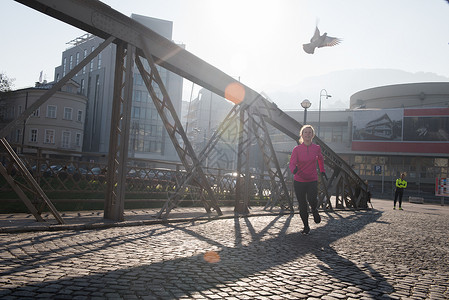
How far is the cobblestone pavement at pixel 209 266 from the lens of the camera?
286cm

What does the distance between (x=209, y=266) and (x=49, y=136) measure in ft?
156

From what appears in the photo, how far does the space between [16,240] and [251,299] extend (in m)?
3.00

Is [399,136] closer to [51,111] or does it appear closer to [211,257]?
[51,111]

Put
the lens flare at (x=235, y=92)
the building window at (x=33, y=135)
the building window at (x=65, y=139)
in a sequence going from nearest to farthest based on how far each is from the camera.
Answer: the lens flare at (x=235, y=92), the building window at (x=33, y=135), the building window at (x=65, y=139)

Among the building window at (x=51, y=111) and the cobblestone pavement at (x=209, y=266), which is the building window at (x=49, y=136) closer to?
the building window at (x=51, y=111)

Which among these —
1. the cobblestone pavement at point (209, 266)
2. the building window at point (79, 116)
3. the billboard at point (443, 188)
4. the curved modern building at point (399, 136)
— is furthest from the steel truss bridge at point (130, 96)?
the building window at point (79, 116)

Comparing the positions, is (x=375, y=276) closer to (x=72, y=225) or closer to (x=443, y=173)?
(x=72, y=225)

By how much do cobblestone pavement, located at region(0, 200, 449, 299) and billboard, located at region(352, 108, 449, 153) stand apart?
1935 inches

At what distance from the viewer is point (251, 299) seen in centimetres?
276

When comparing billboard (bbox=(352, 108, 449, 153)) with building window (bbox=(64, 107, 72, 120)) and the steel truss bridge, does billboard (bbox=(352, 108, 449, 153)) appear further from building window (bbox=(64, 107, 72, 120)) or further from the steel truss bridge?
the steel truss bridge

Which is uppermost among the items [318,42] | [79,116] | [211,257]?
[79,116]

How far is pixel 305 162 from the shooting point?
22.6ft

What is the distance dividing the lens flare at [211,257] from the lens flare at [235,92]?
554 centimetres

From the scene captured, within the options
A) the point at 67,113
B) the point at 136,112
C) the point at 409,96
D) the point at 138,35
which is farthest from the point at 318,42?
the point at 409,96
